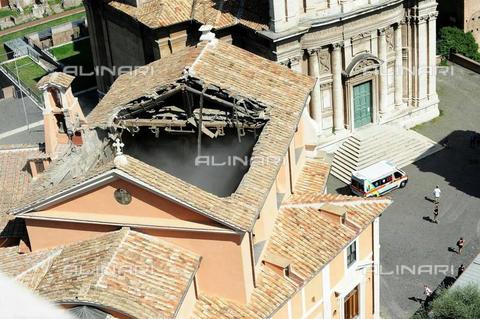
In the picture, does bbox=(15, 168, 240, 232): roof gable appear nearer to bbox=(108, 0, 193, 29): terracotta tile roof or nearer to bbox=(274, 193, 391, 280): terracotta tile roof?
bbox=(274, 193, 391, 280): terracotta tile roof

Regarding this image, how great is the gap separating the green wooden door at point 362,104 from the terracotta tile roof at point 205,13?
26.9 feet

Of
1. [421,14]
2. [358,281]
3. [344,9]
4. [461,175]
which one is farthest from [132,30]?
[358,281]

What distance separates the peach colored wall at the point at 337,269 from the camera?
31.5 metres

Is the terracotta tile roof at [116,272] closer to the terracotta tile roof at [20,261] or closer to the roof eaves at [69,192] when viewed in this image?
the terracotta tile roof at [20,261]

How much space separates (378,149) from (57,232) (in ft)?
89.3

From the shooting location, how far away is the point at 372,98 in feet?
174

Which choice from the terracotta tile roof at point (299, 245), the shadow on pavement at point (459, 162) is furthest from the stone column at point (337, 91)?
the terracotta tile roof at point (299, 245)

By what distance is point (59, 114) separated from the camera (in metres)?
32.8

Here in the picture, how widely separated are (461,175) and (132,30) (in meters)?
21.8

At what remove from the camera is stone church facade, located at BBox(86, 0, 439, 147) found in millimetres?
48094

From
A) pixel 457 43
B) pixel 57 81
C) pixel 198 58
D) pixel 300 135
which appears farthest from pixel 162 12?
pixel 457 43

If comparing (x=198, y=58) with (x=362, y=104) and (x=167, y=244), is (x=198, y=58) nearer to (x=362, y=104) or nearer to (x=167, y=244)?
(x=167, y=244)

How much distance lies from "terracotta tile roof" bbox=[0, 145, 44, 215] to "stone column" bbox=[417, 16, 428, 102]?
27745 millimetres

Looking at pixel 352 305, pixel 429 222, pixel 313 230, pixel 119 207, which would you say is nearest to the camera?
pixel 119 207
